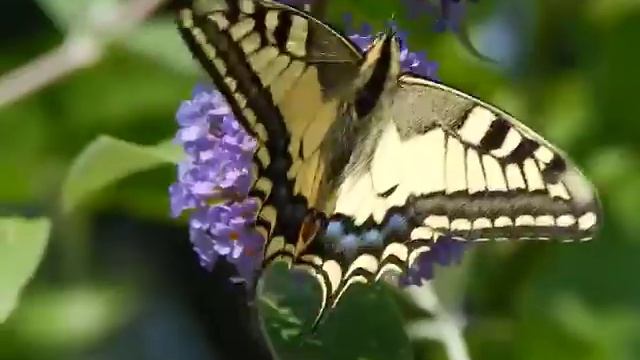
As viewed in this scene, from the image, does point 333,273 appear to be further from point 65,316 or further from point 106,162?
point 65,316

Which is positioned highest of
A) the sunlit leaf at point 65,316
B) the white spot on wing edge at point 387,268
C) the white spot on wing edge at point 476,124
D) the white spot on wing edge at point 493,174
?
the sunlit leaf at point 65,316

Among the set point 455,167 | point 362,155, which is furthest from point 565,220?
point 362,155

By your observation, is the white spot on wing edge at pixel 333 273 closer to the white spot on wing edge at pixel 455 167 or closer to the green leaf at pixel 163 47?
the white spot on wing edge at pixel 455 167

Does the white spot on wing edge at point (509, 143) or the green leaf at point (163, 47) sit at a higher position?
the green leaf at point (163, 47)

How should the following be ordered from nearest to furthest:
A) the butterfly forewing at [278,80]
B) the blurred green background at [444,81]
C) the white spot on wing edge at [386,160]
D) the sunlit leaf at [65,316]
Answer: the butterfly forewing at [278,80] → the white spot on wing edge at [386,160] → the blurred green background at [444,81] → the sunlit leaf at [65,316]

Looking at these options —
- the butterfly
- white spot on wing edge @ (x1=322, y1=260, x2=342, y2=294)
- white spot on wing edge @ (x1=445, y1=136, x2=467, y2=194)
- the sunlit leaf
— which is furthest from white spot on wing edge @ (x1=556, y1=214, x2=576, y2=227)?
the sunlit leaf

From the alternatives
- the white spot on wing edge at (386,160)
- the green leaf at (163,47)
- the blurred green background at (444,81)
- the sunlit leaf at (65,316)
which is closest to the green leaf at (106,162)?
the blurred green background at (444,81)
